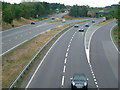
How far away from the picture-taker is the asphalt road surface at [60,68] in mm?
23719

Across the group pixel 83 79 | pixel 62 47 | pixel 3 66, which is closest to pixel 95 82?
pixel 83 79

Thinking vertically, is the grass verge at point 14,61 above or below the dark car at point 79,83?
below

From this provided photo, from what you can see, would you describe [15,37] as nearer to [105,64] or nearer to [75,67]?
[75,67]

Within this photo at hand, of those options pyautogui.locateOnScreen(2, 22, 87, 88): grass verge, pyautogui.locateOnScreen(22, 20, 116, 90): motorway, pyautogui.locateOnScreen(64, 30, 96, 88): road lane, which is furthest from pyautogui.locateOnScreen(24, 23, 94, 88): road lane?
pyautogui.locateOnScreen(2, 22, 87, 88): grass verge

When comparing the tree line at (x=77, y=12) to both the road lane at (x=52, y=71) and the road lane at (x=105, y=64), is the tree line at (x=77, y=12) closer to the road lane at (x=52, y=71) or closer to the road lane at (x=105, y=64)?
the road lane at (x=105, y=64)

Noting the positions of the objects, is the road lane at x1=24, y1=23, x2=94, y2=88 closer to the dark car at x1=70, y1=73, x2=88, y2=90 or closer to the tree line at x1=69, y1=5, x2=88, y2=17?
the dark car at x1=70, y1=73, x2=88, y2=90

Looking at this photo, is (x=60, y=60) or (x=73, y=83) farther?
(x=60, y=60)

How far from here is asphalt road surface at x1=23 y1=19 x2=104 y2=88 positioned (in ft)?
77.8

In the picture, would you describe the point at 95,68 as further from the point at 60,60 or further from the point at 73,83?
the point at 73,83

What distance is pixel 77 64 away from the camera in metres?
31.5

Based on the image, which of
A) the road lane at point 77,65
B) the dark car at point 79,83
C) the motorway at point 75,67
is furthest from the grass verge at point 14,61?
the dark car at point 79,83

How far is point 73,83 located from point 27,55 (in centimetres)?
1651

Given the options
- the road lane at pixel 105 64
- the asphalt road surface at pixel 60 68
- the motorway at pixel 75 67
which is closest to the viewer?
the asphalt road surface at pixel 60 68

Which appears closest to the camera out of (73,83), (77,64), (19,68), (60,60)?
(73,83)
